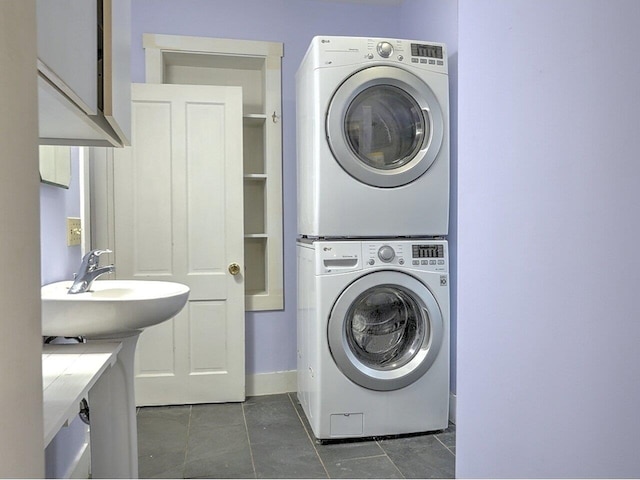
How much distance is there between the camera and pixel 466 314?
1063 millimetres

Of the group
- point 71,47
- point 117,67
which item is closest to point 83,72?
point 71,47

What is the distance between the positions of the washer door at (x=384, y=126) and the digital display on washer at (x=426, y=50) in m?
0.13

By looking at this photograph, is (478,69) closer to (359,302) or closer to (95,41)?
(95,41)

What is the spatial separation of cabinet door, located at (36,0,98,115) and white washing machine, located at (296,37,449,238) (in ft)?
4.36

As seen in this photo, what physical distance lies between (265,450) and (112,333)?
1172 millimetres

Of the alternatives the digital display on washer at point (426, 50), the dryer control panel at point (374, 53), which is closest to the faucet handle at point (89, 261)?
the dryer control panel at point (374, 53)

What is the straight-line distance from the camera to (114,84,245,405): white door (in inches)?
107

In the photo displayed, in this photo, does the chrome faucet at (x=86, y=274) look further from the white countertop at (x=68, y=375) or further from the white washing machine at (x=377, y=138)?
the white washing machine at (x=377, y=138)

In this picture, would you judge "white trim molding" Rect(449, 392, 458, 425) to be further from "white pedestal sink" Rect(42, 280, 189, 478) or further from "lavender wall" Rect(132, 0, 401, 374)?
"white pedestal sink" Rect(42, 280, 189, 478)

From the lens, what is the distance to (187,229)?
2.79m

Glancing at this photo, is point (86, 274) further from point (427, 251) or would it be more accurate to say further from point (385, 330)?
point (427, 251)

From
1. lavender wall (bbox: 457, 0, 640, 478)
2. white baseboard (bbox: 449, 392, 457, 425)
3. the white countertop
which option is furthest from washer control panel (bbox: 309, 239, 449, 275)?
lavender wall (bbox: 457, 0, 640, 478)

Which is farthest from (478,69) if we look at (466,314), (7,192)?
(7,192)

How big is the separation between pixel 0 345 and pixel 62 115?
0.83m
